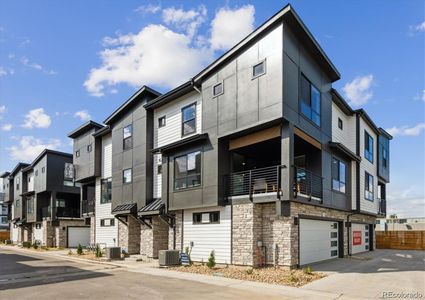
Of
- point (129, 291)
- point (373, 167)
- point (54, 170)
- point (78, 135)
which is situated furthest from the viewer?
point (54, 170)

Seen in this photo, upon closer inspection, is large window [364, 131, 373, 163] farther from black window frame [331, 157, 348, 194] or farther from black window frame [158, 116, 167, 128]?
black window frame [158, 116, 167, 128]

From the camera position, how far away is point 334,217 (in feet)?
65.3

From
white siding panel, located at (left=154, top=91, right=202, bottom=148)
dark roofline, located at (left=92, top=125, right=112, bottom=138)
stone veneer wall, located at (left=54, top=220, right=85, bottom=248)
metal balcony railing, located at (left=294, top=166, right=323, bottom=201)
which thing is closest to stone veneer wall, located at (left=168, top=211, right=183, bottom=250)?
white siding panel, located at (left=154, top=91, right=202, bottom=148)

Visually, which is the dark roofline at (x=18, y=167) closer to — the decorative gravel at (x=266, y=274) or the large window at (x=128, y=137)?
Result: the large window at (x=128, y=137)

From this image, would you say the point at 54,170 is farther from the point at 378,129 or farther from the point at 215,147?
the point at 378,129

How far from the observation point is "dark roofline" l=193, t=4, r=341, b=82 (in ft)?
50.3

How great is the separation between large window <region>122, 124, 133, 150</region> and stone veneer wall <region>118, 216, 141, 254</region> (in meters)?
4.60

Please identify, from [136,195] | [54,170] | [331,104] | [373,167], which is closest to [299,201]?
[331,104]

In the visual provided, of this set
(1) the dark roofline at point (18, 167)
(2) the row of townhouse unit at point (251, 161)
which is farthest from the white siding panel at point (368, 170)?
(1) the dark roofline at point (18, 167)

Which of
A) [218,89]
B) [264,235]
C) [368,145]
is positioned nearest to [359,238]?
[368,145]

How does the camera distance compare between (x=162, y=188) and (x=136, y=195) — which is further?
(x=136, y=195)

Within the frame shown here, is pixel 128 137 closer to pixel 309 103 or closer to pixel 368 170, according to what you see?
pixel 309 103

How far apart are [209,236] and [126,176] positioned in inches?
355

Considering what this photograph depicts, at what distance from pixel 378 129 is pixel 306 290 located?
1903 centimetres
